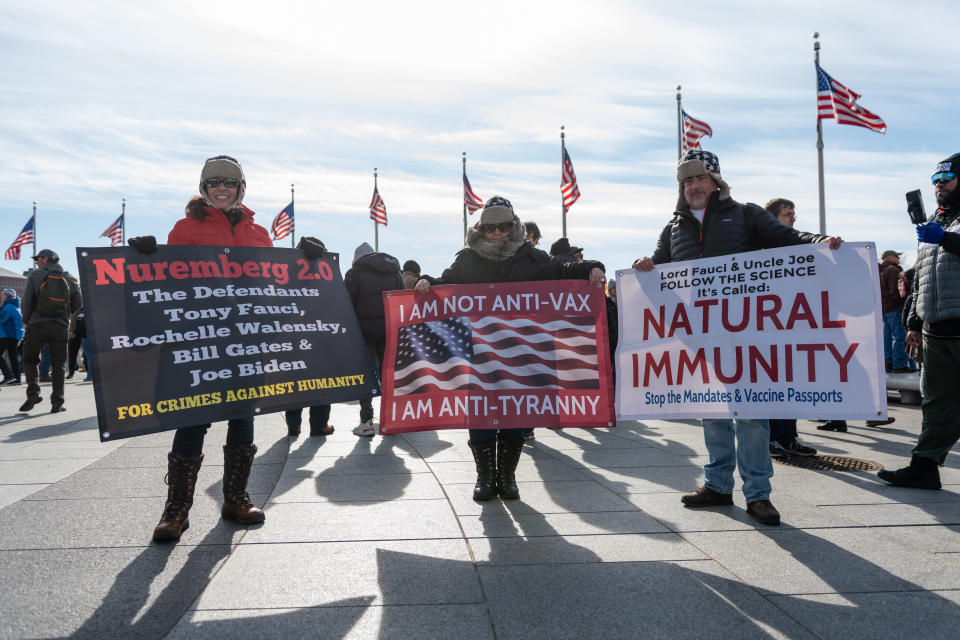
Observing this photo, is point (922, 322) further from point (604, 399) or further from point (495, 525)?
point (495, 525)

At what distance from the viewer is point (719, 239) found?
455cm

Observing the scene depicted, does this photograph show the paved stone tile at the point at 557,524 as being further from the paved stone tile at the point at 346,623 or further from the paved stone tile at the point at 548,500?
the paved stone tile at the point at 346,623

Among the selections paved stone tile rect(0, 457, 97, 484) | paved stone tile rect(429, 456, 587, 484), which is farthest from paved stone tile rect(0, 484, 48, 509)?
paved stone tile rect(429, 456, 587, 484)

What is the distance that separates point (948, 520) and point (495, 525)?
261cm

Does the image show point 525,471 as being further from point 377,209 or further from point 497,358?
point 377,209

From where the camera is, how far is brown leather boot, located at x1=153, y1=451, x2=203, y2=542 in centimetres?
388

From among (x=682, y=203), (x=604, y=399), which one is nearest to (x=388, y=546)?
(x=604, y=399)

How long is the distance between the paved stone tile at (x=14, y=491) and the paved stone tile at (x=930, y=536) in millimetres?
5214

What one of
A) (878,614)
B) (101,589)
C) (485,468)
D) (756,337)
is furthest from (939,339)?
(101,589)

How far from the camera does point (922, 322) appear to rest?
17.3ft

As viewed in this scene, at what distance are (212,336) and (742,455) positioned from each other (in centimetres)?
319

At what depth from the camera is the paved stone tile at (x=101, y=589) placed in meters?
2.73

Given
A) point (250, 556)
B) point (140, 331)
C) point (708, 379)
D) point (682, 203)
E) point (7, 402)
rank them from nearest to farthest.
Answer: point (250, 556) < point (140, 331) < point (708, 379) < point (682, 203) < point (7, 402)

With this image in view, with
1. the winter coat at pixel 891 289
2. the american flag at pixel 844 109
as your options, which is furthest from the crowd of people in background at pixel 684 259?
the american flag at pixel 844 109
